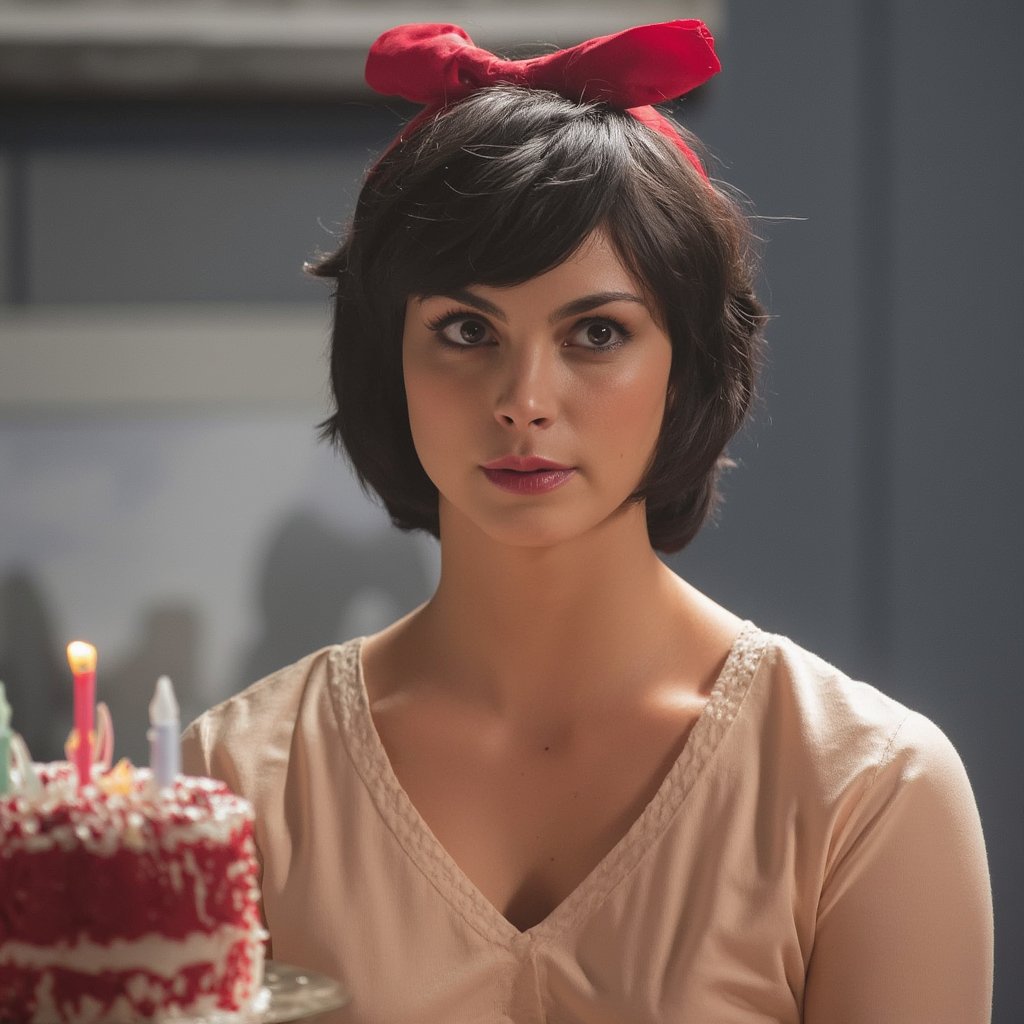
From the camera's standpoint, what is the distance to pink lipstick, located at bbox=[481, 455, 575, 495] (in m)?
1.25

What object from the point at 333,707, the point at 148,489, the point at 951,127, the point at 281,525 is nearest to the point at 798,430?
the point at 951,127

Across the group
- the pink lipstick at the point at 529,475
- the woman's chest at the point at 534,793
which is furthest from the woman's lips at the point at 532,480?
the woman's chest at the point at 534,793

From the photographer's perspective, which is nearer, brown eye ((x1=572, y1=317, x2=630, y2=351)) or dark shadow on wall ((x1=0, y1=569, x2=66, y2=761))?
brown eye ((x1=572, y1=317, x2=630, y2=351))

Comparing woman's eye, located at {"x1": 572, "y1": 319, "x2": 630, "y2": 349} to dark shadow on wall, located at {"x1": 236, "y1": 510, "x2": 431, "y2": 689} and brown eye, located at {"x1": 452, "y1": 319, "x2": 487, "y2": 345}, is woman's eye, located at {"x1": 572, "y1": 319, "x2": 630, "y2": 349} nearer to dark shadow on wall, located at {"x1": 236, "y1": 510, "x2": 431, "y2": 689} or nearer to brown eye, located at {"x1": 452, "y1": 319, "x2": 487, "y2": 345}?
→ brown eye, located at {"x1": 452, "y1": 319, "x2": 487, "y2": 345}

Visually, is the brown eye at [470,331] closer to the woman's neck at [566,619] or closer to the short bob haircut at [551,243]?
the short bob haircut at [551,243]

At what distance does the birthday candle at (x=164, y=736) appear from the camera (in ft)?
3.10

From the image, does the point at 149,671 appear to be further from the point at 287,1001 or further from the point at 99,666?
the point at 287,1001

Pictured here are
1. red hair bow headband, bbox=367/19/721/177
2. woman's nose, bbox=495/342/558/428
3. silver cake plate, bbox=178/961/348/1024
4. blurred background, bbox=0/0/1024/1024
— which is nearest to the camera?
silver cake plate, bbox=178/961/348/1024

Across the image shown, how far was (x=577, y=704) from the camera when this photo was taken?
140 centimetres

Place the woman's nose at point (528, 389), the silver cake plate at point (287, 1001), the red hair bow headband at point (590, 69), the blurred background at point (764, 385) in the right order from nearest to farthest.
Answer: the silver cake plate at point (287, 1001)
the woman's nose at point (528, 389)
the red hair bow headband at point (590, 69)
the blurred background at point (764, 385)

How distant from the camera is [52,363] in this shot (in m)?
2.27

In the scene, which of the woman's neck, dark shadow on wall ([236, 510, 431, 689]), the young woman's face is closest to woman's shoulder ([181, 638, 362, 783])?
the woman's neck

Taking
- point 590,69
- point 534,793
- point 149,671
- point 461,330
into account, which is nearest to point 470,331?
point 461,330

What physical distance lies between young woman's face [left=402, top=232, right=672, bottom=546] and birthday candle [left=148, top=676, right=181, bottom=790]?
361mm
